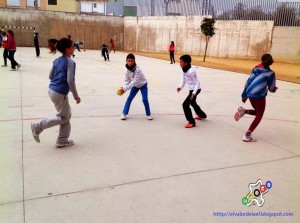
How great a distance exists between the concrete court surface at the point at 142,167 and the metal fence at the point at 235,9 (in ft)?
60.5

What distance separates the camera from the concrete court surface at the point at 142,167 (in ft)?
9.34

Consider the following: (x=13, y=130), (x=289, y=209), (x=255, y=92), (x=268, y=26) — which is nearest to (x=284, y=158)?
(x=255, y=92)

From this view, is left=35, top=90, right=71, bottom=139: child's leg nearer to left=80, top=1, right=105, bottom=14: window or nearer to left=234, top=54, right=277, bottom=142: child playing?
left=234, top=54, right=277, bottom=142: child playing

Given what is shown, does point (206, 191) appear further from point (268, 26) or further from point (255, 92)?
point (268, 26)

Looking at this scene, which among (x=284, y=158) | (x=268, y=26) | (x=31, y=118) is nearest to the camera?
(x=284, y=158)

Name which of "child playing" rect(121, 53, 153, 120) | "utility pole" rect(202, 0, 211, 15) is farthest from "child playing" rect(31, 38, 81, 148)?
"utility pole" rect(202, 0, 211, 15)

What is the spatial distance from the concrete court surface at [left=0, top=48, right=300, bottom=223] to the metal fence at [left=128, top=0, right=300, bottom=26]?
18426mm

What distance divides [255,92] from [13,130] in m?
4.02

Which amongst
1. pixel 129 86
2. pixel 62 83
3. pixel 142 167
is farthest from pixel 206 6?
pixel 142 167

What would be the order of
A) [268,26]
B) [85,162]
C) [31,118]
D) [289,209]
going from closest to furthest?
[289,209], [85,162], [31,118], [268,26]

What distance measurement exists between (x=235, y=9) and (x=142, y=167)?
24321 mm

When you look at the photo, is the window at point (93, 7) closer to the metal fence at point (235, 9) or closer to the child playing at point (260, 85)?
the metal fence at point (235, 9)

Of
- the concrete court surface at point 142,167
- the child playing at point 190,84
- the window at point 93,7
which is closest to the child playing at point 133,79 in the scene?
the concrete court surface at point 142,167

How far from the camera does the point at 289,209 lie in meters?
2.98
